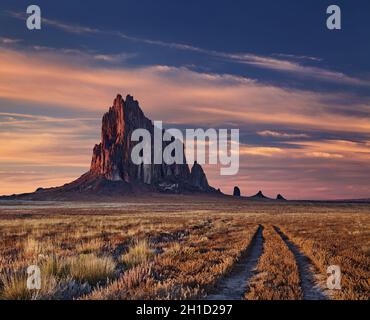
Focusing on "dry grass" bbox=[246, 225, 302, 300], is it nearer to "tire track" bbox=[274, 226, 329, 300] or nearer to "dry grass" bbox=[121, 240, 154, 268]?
"tire track" bbox=[274, 226, 329, 300]

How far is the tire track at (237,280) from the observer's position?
8.80 metres

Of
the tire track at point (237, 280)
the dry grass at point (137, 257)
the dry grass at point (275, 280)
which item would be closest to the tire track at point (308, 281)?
→ the dry grass at point (275, 280)

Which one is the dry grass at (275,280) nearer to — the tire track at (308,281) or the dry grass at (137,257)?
the tire track at (308,281)

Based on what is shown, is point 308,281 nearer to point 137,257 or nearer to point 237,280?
point 237,280

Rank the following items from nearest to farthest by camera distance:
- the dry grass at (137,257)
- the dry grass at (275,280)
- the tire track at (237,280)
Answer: the dry grass at (275,280) → the tire track at (237,280) → the dry grass at (137,257)

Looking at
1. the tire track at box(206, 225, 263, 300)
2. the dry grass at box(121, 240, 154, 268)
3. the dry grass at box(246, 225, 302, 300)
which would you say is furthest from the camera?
the dry grass at box(121, 240, 154, 268)

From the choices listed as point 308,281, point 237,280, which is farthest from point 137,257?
point 308,281

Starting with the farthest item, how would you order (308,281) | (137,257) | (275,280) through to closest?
(137,257), (308,281), (275,280)

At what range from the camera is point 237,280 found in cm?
1055

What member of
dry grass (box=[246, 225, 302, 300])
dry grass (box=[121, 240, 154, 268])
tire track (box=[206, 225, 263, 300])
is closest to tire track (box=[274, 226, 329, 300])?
dry grass (box=[246, 225, 302, 300])

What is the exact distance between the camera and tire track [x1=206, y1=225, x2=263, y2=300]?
8.80 metres
